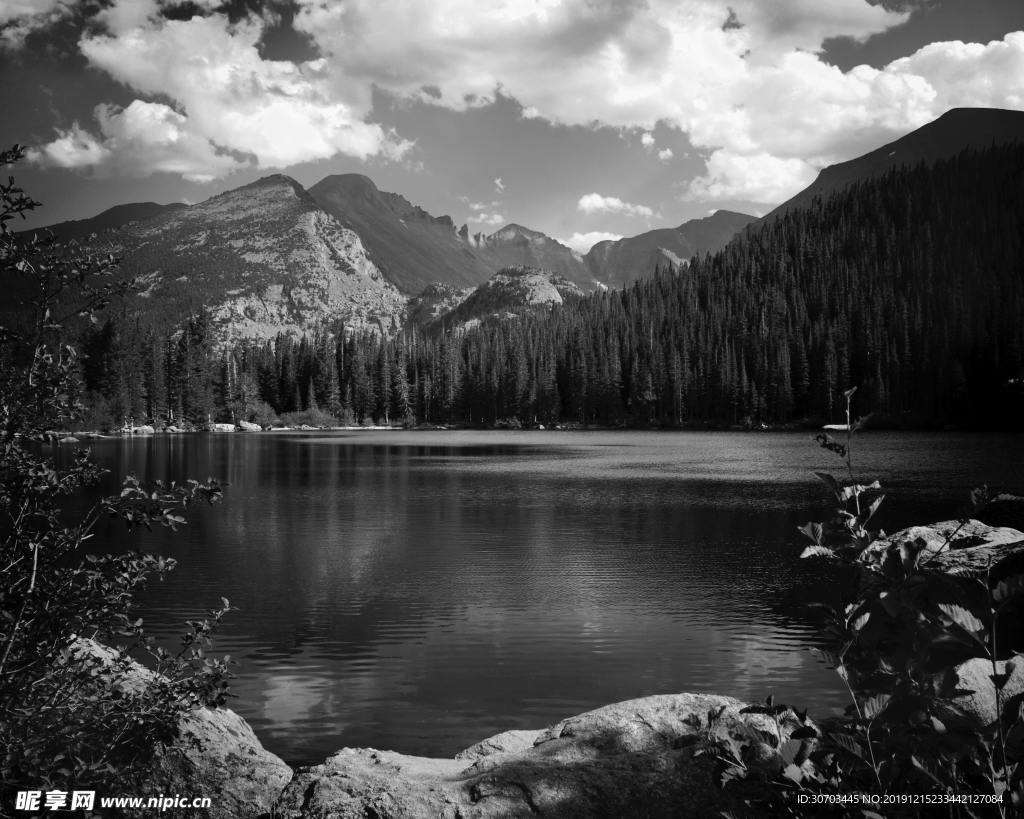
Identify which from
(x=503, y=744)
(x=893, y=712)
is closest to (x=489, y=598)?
(x=503, y=744)

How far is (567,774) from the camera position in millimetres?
4500

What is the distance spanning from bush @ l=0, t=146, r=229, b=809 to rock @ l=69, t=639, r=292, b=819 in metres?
0.50

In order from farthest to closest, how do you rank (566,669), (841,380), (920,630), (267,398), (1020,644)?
(267,398), (841,380), (566,669), (1020,644), (920,630)

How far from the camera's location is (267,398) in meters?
196

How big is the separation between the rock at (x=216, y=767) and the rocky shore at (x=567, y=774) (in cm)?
2

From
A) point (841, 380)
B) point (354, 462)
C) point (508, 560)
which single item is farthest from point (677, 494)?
point (841, 380)

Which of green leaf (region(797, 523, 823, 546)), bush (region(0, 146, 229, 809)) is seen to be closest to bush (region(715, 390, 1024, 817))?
green leaf (region(797, 523, 823, 546))

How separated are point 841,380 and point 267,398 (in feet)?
482

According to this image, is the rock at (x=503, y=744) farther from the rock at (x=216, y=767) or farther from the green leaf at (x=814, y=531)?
the green leaf at (x=814, y=531)

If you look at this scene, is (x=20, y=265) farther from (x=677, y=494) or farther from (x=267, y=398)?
(x=267, y=398)

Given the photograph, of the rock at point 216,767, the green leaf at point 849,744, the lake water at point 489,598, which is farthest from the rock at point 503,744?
the green leaf at point 849,744

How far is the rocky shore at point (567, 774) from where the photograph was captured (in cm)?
425

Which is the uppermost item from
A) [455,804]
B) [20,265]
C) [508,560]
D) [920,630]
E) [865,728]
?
[20,265]

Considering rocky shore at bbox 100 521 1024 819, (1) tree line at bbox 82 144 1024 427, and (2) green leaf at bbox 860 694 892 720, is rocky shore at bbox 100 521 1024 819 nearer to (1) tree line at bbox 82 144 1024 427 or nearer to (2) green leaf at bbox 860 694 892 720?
(2) green leaf at bbox 860 694 892 720
